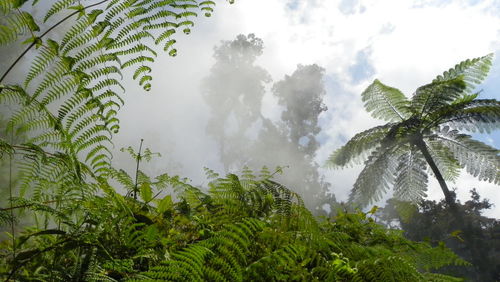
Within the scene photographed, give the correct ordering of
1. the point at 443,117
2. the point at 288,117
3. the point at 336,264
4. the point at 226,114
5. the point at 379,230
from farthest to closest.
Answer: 1. the point at 226,114
2. the point at 288,117
3. the point at 443,117
4. the point at 379,230
5. the point at 336,264

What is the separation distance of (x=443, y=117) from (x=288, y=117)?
24.4 metres

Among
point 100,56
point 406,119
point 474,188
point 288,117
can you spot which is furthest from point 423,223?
point 288,117

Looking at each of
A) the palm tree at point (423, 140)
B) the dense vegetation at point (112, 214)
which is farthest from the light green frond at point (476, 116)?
the dense vegetation at point (112, 214)

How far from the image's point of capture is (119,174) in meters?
1.12

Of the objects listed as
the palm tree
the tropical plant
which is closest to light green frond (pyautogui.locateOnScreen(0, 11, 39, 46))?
the tropical plant

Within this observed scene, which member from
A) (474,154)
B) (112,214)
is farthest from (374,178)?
→ (112,214)

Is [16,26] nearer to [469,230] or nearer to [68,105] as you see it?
[68,105]

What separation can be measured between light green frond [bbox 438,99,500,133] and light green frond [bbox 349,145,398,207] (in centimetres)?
187

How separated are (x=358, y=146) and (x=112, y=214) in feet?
35.1

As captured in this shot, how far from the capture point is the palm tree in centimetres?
873

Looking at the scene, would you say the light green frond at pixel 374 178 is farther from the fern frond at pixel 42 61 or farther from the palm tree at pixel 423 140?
the fern frond at pixel 42 61

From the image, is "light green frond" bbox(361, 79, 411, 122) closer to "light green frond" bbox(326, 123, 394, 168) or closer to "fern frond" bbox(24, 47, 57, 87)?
"light green frond" bbox(326, 123, 394, 168)

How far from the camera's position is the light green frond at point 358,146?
34.1 ft

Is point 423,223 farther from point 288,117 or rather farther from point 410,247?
point 288,117
